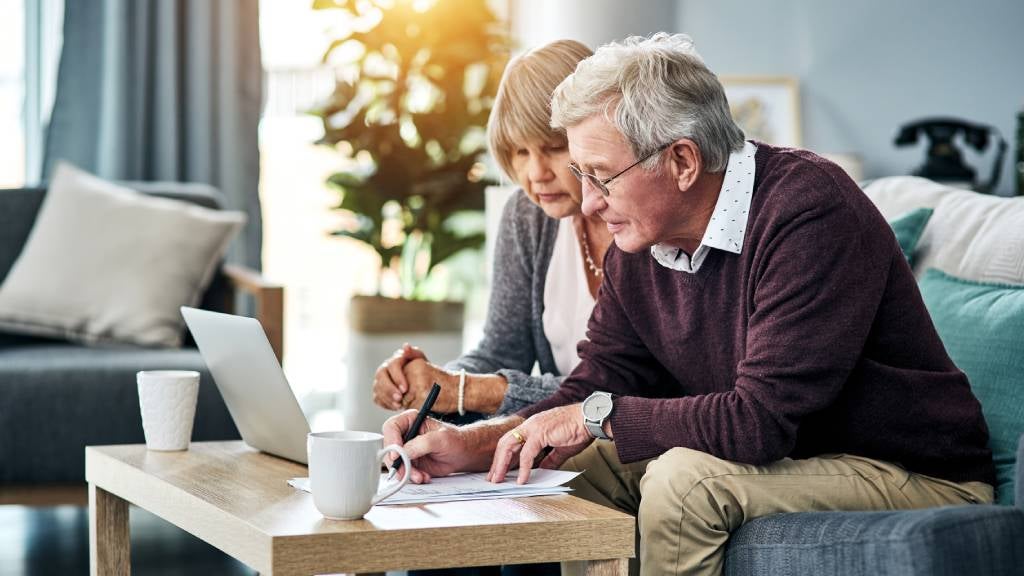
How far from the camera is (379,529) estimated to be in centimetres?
116

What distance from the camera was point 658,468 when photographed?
1.39 meters

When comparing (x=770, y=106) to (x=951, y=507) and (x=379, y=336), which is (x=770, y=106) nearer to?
(x=379, y=336)

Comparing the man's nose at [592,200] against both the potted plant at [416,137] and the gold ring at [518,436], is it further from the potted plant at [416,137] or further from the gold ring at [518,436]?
the potted plant at [416,137]

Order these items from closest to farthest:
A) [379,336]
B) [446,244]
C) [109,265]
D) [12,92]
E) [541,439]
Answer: [541,439] < [109,265] < [379,336] < [446,244] < [12,92]

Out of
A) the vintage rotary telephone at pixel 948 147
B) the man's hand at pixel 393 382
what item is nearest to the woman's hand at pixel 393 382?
the man's hand at pixel 393 382

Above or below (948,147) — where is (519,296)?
below

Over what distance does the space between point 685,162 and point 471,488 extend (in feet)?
1.61

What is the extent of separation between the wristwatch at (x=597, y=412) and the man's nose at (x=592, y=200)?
9.6 inches

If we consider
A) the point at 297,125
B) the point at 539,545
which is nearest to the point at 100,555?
Answer: the point at 539,545

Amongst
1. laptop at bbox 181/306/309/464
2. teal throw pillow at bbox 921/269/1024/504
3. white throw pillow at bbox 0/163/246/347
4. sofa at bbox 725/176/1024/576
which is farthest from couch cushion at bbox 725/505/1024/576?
white throw pillow at bbox 0/163/246/347

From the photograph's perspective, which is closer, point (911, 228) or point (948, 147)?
point (911, 228)

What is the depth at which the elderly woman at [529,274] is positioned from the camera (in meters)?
1.90

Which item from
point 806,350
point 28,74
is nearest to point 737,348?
point 806,350

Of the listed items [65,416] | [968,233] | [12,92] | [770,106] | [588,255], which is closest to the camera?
[968,233]
